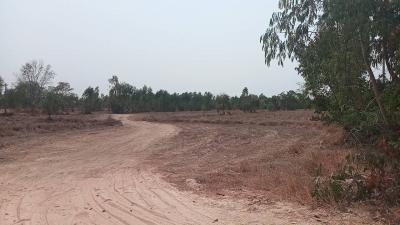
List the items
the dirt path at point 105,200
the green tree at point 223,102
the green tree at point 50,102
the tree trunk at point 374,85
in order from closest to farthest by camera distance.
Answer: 1. the dirt path at point 105,200
2. the tree trunk at point 374,85
3. the green tree at point 50,102
4. the green tree at point 223,102

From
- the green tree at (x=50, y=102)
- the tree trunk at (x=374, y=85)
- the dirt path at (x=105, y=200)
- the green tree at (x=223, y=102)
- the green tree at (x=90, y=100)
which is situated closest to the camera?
the dirt path at (x=105, y=200)

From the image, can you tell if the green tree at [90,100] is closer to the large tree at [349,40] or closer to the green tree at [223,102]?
the green tree at [223,102]

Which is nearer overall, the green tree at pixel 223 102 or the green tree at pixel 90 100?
the green tree at pixel 223 102

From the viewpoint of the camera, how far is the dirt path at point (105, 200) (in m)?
7.05

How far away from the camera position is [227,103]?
2963 inches

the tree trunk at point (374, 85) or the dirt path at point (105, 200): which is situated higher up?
the tree trunk at point (374, 85)

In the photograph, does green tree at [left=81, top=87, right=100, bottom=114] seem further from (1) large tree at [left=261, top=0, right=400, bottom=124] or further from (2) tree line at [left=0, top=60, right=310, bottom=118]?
(1) large tree at [left=261, top=0, right=400, bottom=124]

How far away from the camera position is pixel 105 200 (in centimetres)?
855

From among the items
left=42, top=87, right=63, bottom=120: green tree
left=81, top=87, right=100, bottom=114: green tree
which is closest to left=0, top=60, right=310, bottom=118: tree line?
left=81, top=87, right=100, bottom=114: green tree

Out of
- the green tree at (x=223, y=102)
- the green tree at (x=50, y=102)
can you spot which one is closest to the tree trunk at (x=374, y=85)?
the green tree at (x=50, y=102)

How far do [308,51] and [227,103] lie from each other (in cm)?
6361

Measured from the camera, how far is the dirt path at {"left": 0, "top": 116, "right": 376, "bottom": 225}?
23.1 feet

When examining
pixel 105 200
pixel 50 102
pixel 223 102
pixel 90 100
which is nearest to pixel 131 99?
pixel 90 100

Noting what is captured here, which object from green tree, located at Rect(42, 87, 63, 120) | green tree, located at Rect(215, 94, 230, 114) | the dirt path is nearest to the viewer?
the dirt path
